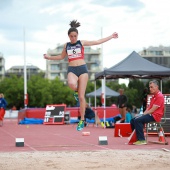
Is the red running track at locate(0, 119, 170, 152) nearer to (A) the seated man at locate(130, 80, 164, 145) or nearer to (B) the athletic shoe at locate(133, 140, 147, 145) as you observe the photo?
(B) the athletic shoe at locate(133, 140, 147, 145)

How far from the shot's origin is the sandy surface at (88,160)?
7844 millimetres

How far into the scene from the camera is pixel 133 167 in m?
7.82

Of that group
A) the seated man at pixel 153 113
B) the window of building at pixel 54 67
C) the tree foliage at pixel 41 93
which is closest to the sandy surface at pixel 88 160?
the seated man at pixel 153 113

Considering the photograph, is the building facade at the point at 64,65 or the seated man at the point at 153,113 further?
the building facade at the point at 64,65

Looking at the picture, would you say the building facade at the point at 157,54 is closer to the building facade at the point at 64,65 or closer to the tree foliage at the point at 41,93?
Answer: the building facade at the point at 64,65

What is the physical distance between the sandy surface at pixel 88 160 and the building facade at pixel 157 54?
130 m

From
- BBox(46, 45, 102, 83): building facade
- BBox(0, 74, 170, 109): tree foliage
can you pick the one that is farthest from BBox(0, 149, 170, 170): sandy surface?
BBox(46, 45, 102, 83): building facade

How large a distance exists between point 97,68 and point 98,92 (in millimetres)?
89342

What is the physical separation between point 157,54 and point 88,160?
135m

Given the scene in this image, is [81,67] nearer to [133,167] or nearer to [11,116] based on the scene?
[133,167]

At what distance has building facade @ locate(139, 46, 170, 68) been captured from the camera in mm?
139500

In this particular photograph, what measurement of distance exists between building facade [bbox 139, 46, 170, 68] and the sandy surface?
13044 centimetres

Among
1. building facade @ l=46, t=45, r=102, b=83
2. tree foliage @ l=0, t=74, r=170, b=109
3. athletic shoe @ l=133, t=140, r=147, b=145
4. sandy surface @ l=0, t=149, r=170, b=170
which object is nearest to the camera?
sandy surface @ l=0, t=149, r=170, b=170

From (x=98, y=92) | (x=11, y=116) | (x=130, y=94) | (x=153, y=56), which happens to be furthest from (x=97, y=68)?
(x=98, y=92)
